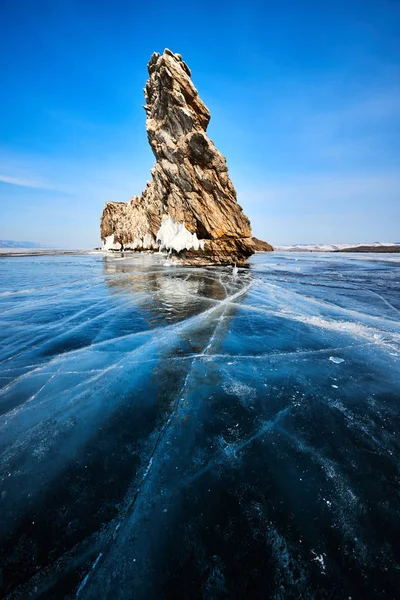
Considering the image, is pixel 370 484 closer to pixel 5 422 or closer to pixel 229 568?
pixel 229 568

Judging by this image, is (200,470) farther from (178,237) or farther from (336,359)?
(178,237)

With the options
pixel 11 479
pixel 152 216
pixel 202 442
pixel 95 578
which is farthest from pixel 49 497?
pixel 152 216

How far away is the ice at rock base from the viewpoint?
97.1 feet

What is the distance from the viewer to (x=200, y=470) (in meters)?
2.56

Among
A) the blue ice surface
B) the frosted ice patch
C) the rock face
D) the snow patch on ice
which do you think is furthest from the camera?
the snow patch on ice

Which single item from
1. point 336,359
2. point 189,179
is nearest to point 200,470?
point 336,359

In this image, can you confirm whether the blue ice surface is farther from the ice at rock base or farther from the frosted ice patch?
the ice at rock base

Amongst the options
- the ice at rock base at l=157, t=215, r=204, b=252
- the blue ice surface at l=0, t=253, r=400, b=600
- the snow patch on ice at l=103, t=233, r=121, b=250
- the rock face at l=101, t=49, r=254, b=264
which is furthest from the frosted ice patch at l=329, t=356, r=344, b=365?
the snow patch on ice at l=103, t=233, r=121, b=250

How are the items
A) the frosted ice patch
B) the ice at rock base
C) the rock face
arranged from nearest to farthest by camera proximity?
1. the frosted ice patch
2. the rock face
3. the ice at rock base

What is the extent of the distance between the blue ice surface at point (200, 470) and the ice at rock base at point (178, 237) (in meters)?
25.1

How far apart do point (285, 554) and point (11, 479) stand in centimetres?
277

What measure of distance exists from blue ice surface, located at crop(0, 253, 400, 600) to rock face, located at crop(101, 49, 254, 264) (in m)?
25.4

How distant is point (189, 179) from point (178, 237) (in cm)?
698

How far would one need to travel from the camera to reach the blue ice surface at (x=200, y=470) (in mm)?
1754
